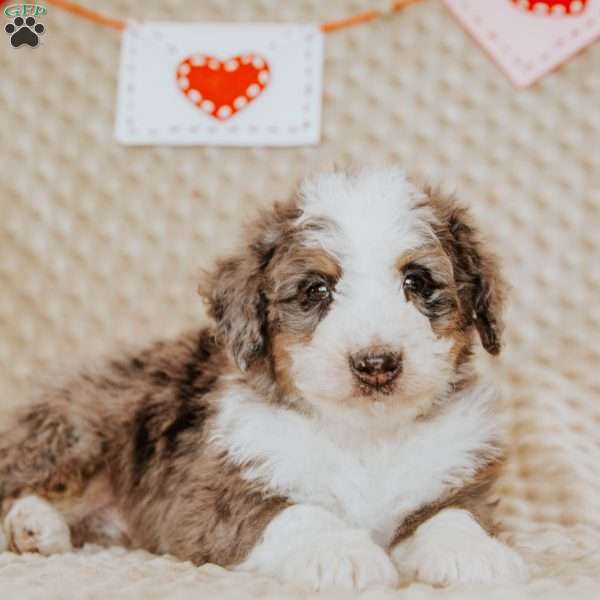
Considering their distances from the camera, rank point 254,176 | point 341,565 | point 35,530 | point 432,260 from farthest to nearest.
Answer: point 254,176 < point 35,530 < point 432,260 < point 341,565

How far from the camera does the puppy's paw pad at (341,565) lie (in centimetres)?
205

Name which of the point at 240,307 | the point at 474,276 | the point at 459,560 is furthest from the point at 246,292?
the point at 459,560

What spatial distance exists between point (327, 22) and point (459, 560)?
2.80 m

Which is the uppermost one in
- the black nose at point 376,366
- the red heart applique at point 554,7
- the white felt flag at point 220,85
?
the red heart applique at point 554,7

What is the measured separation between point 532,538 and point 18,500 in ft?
5.04

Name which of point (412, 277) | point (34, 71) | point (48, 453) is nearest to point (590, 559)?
point (412, 277)

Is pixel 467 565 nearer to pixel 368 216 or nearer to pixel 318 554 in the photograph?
pixel 318 554

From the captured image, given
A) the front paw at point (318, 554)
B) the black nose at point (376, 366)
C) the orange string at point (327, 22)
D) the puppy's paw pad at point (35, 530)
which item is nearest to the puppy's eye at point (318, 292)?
the black nose at point (376, 366)

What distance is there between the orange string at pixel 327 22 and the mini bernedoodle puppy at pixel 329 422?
66.9 inches

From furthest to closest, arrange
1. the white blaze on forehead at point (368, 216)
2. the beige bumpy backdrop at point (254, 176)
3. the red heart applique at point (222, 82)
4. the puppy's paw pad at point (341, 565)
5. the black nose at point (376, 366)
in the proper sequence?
the red heart applique at point (222, 82), the beige bumpy backdrop at point (254, 176), the white blaze on forehead at point (368, 216), the black nose at point (376, 366), the puppy's paw pad at point (341, 565)

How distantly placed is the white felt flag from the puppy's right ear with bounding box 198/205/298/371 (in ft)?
4.65

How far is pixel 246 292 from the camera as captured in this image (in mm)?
2674

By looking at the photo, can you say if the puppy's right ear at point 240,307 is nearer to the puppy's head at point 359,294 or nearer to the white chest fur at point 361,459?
the puppy's head at point 359,294

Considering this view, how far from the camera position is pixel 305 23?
4258 mm
